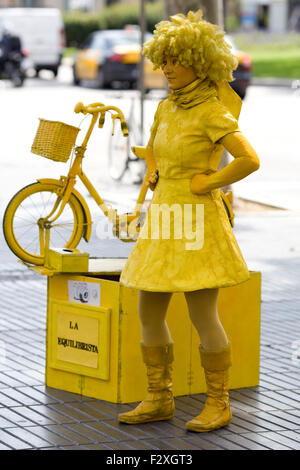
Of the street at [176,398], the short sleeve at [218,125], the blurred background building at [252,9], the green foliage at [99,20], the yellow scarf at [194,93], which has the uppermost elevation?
the blurred background building at [252,9]

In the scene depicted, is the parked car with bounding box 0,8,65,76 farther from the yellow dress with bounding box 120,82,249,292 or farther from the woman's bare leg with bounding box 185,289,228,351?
the woman's bare leg with bounding box 185,289,228,351

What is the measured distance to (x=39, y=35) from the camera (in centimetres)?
3841

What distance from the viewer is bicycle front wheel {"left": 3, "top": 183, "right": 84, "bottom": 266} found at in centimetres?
779

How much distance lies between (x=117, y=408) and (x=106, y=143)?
46.2ft

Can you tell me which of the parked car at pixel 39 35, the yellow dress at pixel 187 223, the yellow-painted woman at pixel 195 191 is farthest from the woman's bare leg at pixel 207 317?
the parked car at pixel 39 35

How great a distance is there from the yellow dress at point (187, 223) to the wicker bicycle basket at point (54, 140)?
2102 millimetres

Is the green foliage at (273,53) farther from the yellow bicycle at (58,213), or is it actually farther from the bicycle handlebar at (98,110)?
the bicycle handlebar at (98,110)

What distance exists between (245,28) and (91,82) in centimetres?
3874

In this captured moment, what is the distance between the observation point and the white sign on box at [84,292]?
5.96 meters

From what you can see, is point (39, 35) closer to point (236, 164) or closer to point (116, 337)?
point (116, 337)

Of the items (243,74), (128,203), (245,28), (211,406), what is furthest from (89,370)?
(245,28)

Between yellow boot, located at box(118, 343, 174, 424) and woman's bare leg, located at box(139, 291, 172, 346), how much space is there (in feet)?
0.13

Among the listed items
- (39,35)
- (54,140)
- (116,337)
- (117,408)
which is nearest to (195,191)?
(116,337)

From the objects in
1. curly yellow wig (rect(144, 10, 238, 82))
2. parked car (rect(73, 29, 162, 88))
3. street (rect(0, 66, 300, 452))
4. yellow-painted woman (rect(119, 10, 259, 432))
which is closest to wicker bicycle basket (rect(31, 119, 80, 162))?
street (rect(0, 66, 300, 452))
